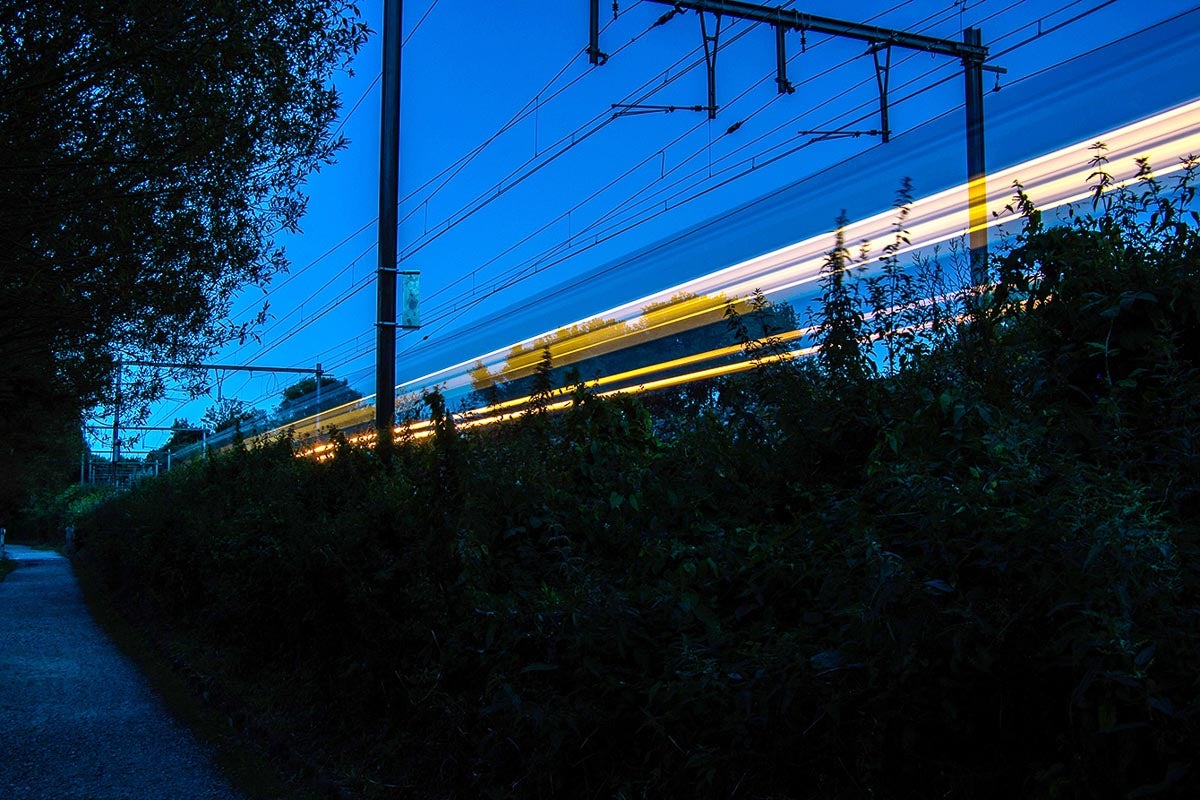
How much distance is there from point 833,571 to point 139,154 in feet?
18.0

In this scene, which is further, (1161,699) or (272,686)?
(272,686)

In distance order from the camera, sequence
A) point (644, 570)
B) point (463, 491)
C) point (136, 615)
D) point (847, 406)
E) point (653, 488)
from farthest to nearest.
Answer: point (136, 615)
point (463, 491)
point (653, 488)
point (847, 406)
point (644, 570)

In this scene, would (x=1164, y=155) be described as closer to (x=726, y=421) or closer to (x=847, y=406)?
(x=847, y=406)

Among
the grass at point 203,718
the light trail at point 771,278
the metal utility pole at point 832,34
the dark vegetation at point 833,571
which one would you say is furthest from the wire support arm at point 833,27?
the grass at point 203,718

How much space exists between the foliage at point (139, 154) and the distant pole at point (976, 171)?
4574 millimetres

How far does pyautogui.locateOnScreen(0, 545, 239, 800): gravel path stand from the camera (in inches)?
230

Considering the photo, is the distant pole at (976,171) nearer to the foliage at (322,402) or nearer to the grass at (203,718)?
the grass at (203,718)

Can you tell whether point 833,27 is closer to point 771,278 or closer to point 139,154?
point 771,278

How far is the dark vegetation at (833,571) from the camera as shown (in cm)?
228

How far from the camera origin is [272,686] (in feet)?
24.5

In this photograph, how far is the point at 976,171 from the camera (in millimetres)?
6746

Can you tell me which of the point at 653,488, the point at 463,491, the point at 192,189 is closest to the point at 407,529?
the point at 463,491

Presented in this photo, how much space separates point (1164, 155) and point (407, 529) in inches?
178

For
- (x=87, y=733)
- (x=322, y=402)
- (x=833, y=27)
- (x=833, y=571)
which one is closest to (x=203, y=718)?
(x=87, y=733)
